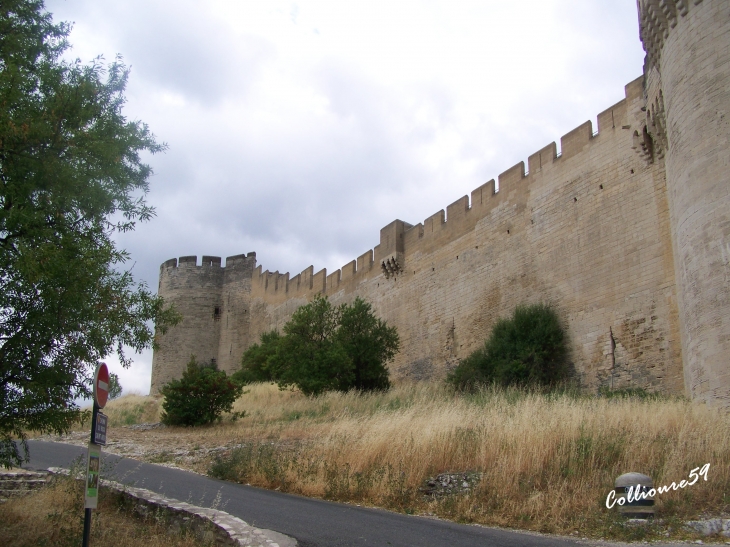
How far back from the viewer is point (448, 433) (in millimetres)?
9625

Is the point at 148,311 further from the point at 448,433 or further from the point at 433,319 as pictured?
the point at 433,319

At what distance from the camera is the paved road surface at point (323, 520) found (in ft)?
20.0

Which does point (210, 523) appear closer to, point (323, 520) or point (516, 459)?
point (323, 520)

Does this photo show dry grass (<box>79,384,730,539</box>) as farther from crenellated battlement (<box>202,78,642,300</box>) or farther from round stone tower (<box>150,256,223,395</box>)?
round stone tower (<box>150,256,223,395</box>)

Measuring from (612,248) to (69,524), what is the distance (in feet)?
43.4

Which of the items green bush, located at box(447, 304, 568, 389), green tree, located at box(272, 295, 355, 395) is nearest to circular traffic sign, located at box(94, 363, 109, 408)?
green bush, located at box(447, 304, 568, 389)

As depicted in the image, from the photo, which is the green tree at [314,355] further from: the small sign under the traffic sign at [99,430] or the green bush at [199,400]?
the small sign under the traffic sign at [99,430]

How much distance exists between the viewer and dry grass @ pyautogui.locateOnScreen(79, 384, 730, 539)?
716 cm

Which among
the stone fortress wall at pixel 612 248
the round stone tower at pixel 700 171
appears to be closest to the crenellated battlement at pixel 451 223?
the stone fortress wall at pixel 612 248

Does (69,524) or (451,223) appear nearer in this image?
(69,524)

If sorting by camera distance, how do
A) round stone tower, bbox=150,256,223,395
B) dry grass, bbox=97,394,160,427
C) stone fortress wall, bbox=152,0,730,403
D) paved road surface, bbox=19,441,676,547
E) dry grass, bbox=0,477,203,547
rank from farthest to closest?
1. round stone tower, bbox=150,256,223,395
2. dry grass, bbox=97,394,160,427
3. stone fortress wall, bbox=152,0,730,403
4. dry grass, bbox=0,477,203,547
5. paved road surface, bbox=19,441,676,547

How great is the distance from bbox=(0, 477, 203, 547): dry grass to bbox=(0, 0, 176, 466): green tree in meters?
0.79

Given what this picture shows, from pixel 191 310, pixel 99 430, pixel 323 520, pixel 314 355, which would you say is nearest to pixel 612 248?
pixel 314 355

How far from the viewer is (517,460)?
26.8ft
